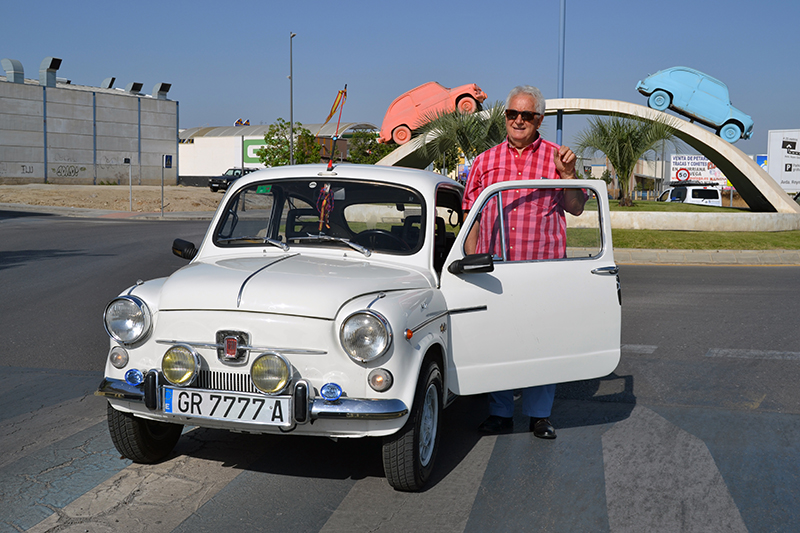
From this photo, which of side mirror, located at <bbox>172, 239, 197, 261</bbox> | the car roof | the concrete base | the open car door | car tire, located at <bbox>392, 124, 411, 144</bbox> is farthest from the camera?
car tire, located at <bbox>392, 124, 411, 144</bbox>

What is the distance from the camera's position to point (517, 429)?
493 centimetres

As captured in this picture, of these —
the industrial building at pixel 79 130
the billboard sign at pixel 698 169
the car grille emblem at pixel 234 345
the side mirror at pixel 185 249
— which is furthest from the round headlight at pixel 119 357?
the billboard sign at pixel 698 169

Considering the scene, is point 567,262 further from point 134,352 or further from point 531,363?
point 134,352

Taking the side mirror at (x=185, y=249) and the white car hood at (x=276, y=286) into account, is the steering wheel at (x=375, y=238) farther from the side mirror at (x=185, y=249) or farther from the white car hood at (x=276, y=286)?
the side mirror at (x=185, y=249)

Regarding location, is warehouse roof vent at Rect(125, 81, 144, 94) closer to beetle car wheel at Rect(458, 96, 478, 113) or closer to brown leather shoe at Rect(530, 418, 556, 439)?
beetle car wheel at Rect(458, 96, 478, 113)

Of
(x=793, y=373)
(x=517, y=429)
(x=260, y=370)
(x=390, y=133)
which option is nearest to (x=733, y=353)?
(x=793, y=373)

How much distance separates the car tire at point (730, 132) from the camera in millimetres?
29367

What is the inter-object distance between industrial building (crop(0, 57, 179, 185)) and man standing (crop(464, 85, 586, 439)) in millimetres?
52491

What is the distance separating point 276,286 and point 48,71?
62668 mm

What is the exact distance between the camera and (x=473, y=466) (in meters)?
4.23

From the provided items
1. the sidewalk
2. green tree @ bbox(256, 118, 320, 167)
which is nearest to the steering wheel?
the sidewalk

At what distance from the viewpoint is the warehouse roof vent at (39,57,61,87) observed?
192 ft

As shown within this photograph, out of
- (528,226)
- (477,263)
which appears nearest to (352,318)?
(477,263)

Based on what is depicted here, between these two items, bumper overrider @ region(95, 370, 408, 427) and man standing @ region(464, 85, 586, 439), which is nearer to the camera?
bumper overrider @ region(95, 370, 408, 427)
